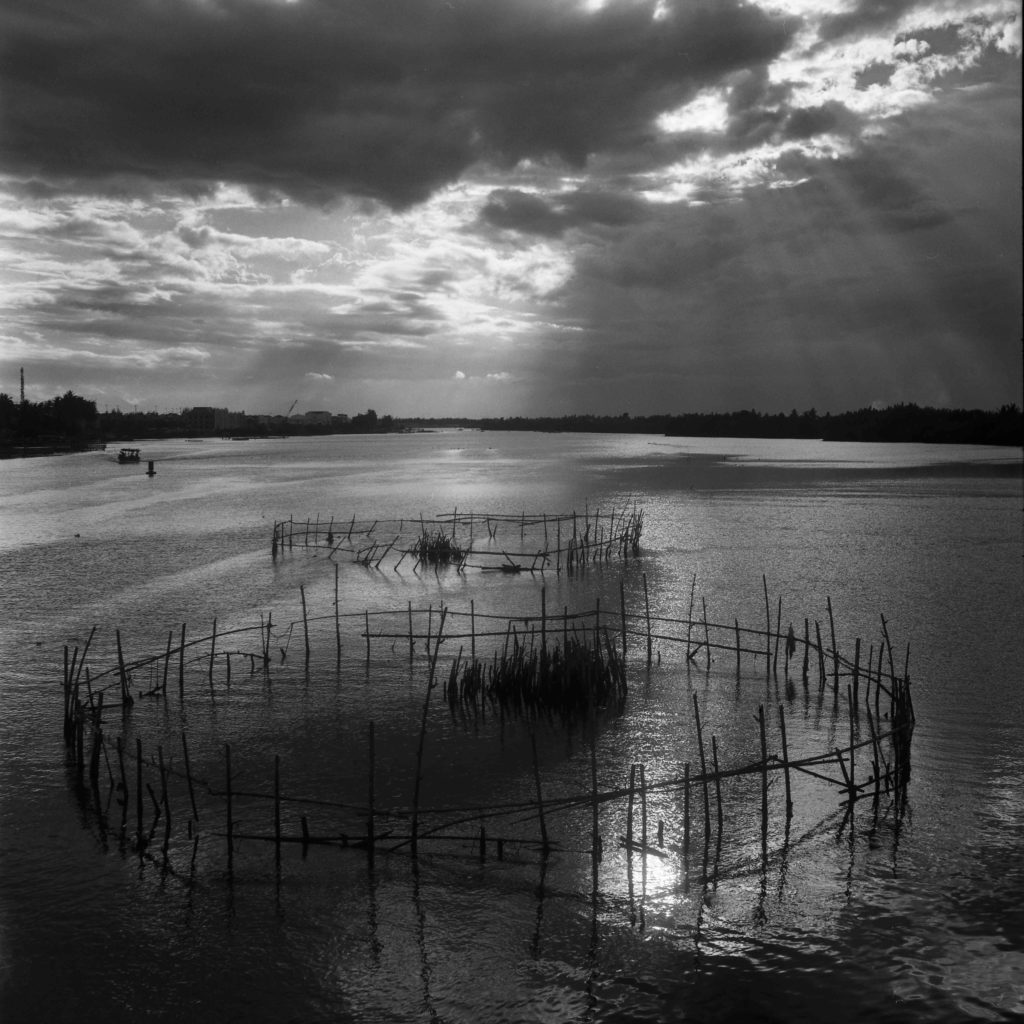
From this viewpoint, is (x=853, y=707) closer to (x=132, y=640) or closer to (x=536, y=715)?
(x=536, y=715)

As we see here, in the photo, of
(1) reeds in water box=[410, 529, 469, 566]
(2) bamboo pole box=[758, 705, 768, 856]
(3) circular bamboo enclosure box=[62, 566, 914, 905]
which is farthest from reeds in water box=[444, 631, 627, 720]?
(1) reeds in water box=[410, 529, 469, 566]

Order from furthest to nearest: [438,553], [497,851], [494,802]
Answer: [438,553] → [494,802] → [497,851]

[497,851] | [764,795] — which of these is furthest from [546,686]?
[764,795]

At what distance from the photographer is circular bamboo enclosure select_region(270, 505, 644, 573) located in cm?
2689

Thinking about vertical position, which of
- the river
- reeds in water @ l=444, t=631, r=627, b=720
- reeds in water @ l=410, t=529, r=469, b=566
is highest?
reeds in water @ l=410, t=529, r=469, b=566

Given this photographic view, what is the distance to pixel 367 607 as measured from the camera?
20.7 meters

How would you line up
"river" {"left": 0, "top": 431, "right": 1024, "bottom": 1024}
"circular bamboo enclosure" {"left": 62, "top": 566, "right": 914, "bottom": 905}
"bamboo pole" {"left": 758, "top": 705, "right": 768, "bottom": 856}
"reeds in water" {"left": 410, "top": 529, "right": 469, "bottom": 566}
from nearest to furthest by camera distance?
"river" {"left": 0, "top": 431, "right": 1024, "bottom": 1024}, "bamboo pole" {"left": 758, "top": 705, "right": 768, "bottom": 856}, "circular bamboo enclosure" {"left": 62, "top": 566, "right": 914, "bottom": 905}, "reeds in water" {"left": 410, "top": 529, "right": 469, "bottom": 566}

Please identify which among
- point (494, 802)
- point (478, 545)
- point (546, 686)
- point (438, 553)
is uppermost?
point (438, 553)

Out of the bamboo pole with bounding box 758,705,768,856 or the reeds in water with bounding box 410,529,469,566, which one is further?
the reeds in water with bounding box 410,529,469,566

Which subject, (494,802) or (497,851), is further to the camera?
(494,802)

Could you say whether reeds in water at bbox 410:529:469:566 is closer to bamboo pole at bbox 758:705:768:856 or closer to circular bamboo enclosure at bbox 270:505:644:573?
circular bamboo enclosure at bbox 270:505:644:573

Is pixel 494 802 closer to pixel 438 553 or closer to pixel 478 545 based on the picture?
pixel 438 553

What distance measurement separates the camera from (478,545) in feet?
105

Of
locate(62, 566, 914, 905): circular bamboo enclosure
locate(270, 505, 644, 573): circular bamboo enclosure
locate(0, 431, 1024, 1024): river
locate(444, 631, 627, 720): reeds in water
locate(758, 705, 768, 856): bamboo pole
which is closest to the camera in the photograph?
locate(0, 431, 1024, 1024): river
